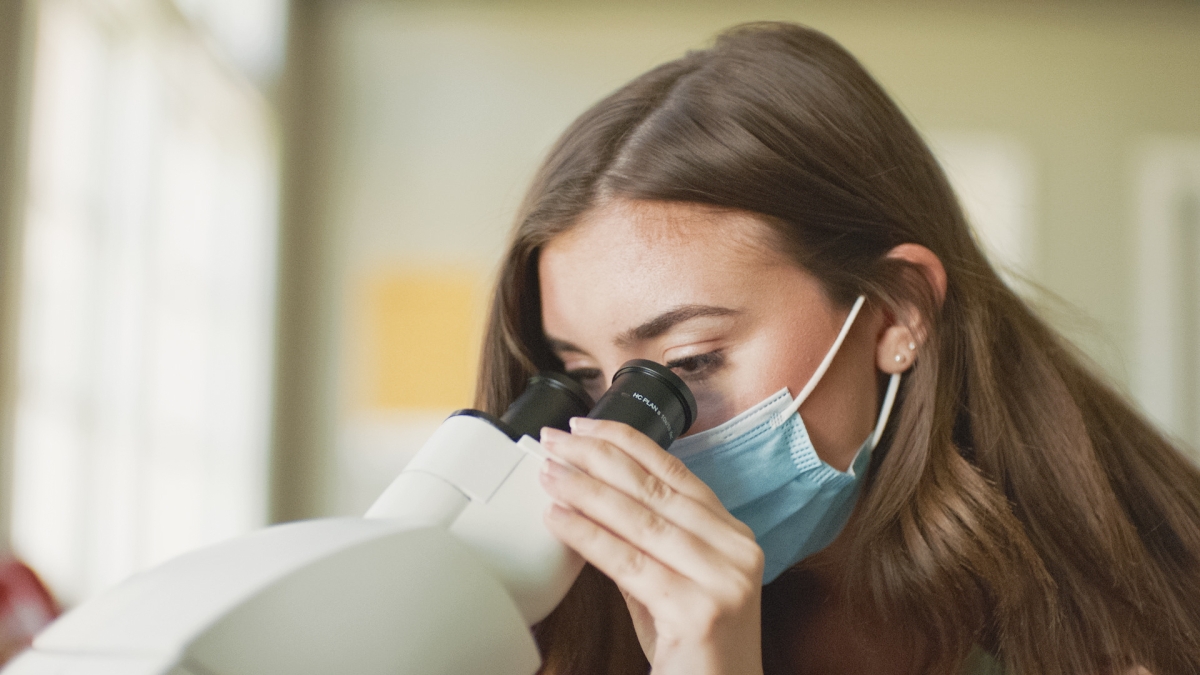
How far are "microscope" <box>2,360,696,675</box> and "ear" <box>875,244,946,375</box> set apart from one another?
0.52 meters

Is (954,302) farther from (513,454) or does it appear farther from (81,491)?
(81,491)

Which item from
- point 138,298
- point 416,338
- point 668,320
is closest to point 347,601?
point 668,320

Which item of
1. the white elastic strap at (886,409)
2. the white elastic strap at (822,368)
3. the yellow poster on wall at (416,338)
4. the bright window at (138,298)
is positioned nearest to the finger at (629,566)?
the white elastic strap at (822,368)

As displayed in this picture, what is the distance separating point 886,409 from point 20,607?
919 mm

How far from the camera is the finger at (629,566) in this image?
2.67ft

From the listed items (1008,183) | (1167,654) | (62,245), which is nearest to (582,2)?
(1008,183)

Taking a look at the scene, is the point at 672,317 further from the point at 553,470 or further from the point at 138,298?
the point at 138,298

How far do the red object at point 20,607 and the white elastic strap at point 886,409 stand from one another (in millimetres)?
879

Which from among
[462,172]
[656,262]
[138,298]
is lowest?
[138,298]

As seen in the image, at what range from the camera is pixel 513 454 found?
2.88 ft

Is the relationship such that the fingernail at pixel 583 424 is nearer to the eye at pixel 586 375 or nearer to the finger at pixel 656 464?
the finger at pixel 656 464

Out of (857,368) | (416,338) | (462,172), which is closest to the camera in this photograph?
(857,368)

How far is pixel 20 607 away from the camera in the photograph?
723 millimetres

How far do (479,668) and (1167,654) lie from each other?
2.76 ft
